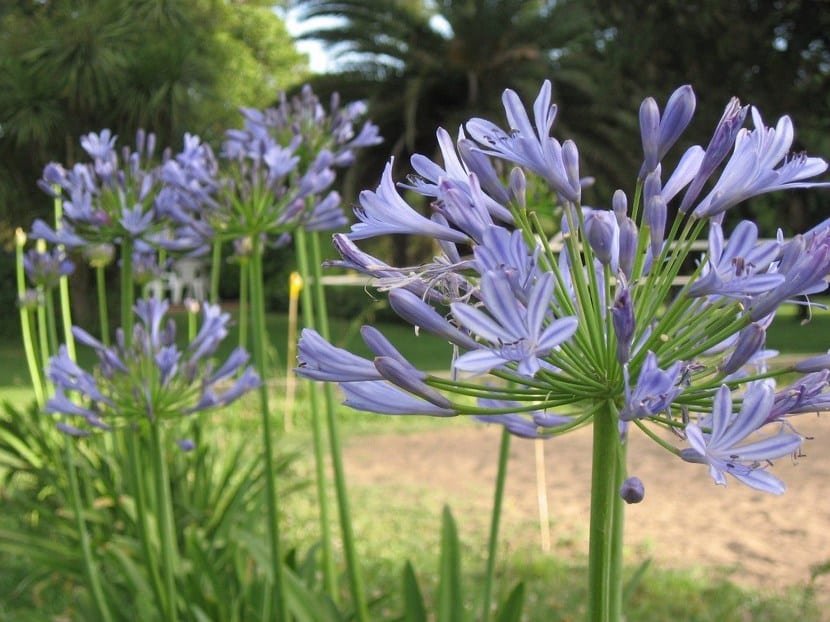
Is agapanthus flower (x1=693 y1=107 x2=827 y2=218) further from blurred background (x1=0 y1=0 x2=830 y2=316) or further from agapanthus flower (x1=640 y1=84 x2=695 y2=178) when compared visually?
blurred background (x1=0 y1=0 x2=830 y2=316)

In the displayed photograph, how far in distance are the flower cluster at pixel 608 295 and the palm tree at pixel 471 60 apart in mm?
16865

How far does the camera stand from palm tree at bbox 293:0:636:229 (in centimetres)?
1805

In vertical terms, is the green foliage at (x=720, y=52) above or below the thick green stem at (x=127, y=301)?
above

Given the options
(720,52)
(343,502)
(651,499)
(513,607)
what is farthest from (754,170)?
(720,52)

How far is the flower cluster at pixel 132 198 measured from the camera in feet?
7.98

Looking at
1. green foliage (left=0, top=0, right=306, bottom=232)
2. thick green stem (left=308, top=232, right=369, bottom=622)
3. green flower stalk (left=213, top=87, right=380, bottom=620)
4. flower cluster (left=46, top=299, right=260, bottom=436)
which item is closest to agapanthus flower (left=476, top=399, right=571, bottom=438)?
thick green stem (left=308, top=232, right=369, bottom=622)

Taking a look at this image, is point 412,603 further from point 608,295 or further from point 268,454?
point 608,295

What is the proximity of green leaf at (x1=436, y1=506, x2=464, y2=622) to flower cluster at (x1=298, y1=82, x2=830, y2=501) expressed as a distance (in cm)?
121

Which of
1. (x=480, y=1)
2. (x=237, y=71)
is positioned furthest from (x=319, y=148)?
(x=237, y=71)

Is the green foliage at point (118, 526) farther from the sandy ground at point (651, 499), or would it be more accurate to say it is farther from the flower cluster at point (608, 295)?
the flower cluster at point (608, 295)

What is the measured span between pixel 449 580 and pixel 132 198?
1292 mm

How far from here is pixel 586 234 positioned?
931 millimetres

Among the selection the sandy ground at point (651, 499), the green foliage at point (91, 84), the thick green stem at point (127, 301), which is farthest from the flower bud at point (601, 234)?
the green foliage at point (91, 84)

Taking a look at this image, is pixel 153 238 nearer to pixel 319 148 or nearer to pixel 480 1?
pixel 319 148
